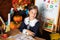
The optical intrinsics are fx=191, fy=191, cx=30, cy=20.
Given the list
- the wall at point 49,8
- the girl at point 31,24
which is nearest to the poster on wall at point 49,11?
the wall at point 49,8

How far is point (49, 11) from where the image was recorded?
153 centimetres

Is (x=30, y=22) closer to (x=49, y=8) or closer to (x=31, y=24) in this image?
(x=31, y=24)

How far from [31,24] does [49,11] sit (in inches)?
7.5

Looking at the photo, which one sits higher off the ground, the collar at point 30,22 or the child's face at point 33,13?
the child's face at point 33,13

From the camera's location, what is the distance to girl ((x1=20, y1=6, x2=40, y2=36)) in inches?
55.7

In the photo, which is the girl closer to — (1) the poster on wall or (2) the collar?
(2) the collar

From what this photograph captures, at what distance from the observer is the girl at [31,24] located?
4.65ft

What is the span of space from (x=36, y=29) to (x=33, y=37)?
64mm

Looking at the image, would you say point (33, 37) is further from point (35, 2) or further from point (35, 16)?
point (35, 2)

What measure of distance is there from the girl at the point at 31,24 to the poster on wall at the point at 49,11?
0.45ft

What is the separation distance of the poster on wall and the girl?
0.14m

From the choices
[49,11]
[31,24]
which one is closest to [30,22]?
[31,24]

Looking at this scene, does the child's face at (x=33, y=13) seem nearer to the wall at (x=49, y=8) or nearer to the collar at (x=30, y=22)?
the collar at (x=30, y=22)

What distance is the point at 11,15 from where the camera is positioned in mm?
1562
